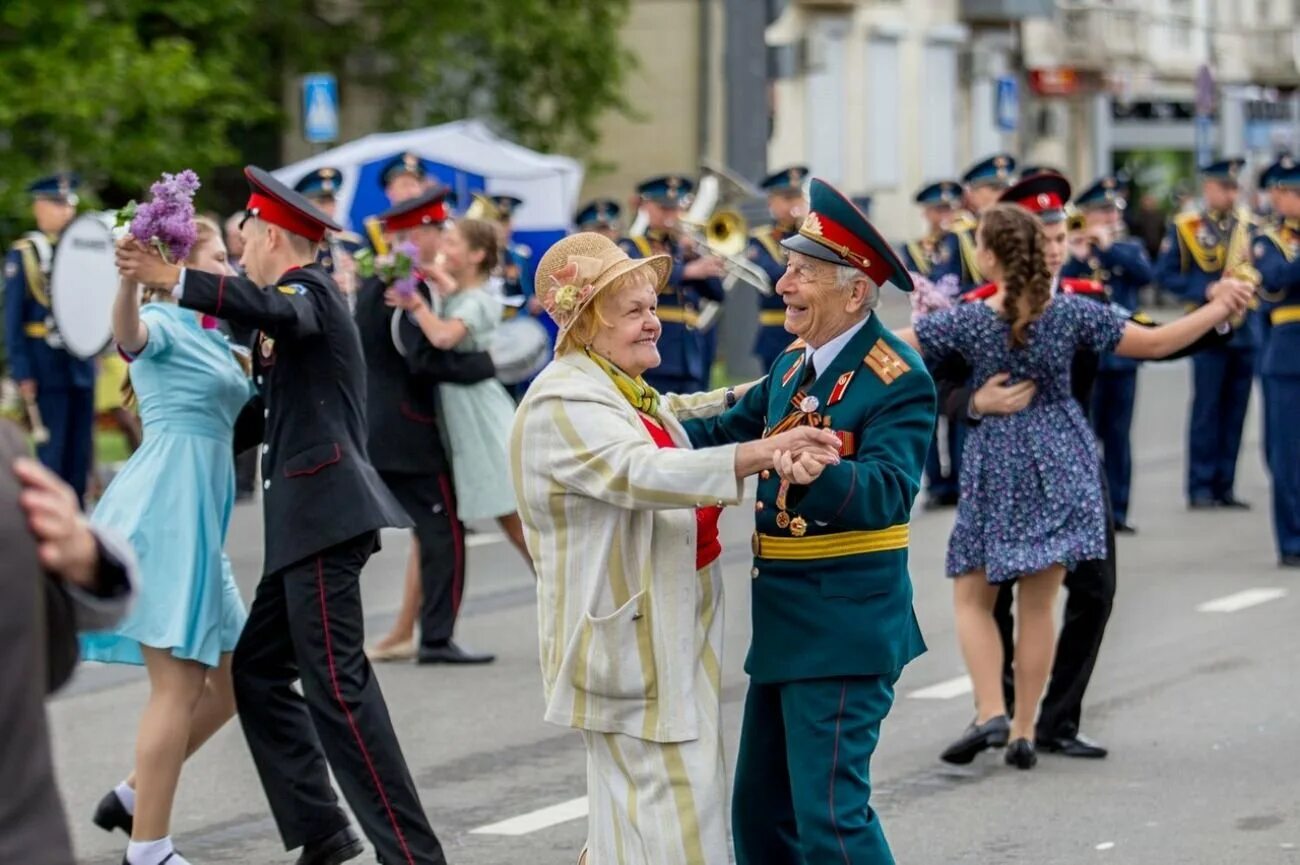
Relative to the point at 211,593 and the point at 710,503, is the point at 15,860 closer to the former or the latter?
the point at 710,503

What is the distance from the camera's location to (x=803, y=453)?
4.86 metres

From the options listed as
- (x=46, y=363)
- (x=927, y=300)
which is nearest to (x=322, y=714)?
(x=927, y=300)

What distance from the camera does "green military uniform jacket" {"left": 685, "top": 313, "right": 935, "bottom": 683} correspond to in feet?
17.1

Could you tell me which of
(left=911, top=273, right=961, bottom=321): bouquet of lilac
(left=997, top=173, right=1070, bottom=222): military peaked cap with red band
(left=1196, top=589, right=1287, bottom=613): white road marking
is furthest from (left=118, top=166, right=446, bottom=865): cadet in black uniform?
(left=1196, top=589, right=1287, bottom=613): white road marking

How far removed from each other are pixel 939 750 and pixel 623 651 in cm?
336

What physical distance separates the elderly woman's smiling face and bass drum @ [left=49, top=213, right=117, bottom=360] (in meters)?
9.35

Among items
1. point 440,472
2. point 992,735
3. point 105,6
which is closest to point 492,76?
point 105,6

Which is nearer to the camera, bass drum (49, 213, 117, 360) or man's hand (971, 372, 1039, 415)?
man's hand (971, 372, 1039, 415)

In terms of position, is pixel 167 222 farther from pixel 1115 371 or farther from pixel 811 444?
pixel 1115 371

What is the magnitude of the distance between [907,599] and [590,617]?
732 millimetres

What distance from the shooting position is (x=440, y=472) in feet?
33.2

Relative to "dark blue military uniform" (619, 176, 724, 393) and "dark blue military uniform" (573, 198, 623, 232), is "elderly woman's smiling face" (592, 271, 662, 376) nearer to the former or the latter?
"dark blue military uniform" (619, 176, 724, 393)

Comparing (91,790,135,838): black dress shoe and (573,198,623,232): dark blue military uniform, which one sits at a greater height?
(573,198,623,232): dark blue military uniform

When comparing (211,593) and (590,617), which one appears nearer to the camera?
(590,617)
